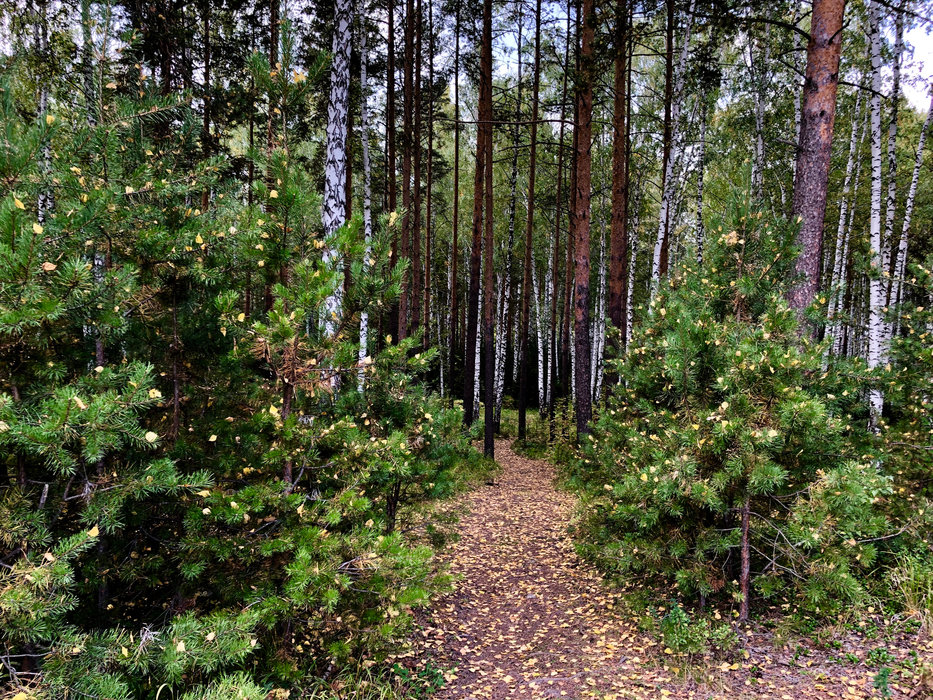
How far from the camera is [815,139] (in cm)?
479

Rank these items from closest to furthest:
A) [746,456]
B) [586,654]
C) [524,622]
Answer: [746,456] < [586,654] < [524,622]

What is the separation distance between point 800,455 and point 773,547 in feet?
2.67

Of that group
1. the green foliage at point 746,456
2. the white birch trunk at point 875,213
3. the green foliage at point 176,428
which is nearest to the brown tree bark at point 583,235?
the green foliage at point 746,456

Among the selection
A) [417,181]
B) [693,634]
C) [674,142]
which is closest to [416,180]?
[417,181]

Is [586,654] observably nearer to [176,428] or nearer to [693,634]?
[693,634]

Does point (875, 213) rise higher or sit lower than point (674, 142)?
lower

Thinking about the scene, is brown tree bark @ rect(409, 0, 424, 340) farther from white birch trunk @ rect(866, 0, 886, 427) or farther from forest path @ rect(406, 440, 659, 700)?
white birch trunk @ rect(866, 0, 886, 427)

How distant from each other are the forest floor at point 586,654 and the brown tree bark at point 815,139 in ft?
9.47

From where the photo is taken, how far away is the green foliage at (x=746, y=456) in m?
3.37

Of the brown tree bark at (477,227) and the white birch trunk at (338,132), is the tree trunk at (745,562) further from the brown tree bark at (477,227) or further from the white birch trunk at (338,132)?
the brown tree bark at (477,227)

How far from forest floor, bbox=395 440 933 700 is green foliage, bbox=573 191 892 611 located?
1.37 ft

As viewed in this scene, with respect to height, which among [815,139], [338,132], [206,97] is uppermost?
[206,97]

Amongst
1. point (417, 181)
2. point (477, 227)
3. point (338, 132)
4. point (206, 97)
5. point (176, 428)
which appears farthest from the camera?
point (417, 181)

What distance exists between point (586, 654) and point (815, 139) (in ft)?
17.3
